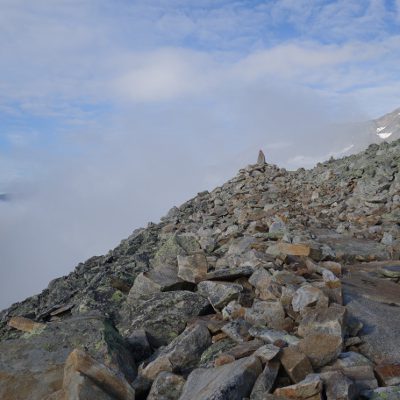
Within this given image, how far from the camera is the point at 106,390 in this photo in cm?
506

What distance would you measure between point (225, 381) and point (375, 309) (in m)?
3.60

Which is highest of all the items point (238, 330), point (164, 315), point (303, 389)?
point (164, 315)

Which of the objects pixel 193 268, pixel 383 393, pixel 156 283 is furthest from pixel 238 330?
pixel 193 268

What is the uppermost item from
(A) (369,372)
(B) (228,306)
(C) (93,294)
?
(C) (93,294)

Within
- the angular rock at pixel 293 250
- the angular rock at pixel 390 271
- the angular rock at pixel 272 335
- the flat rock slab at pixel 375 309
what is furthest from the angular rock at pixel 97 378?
the angular rock at pixel 390 271

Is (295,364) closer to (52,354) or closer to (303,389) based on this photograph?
(303,389)

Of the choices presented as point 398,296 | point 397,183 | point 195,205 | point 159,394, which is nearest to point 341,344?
point 159,394

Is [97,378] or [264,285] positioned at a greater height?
[264,285]

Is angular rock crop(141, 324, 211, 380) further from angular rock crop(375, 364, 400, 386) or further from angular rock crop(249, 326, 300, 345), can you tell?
angular rock crop(375, 364, 400, 386)

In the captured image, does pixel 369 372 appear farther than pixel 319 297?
No

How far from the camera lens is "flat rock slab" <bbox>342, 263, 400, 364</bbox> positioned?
5844 millimetres

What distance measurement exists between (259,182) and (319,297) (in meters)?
21.6

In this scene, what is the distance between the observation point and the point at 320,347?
5309 mm

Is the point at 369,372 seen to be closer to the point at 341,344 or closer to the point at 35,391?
the point at 341,344
